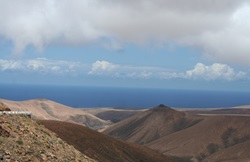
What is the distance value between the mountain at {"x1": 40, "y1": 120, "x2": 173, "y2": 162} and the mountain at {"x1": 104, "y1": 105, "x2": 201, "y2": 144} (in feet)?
209

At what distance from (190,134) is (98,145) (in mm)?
61962

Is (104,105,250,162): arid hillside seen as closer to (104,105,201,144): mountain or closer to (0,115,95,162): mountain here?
(104,105,201,144): mountain

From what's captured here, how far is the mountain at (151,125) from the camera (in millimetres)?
123056

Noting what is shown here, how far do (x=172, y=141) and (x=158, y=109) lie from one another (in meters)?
39.0

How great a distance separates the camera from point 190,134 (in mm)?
107688

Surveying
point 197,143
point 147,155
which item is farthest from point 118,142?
point 197,143

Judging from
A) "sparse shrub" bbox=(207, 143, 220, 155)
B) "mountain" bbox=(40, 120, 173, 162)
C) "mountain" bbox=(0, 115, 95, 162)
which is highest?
"mountain" bbox=(0, 115, 95, 162)

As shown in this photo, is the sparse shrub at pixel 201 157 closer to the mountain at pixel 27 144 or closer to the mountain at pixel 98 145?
the mountain at pixel 98 145

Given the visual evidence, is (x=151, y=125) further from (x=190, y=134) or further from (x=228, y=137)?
(x=228, y=137)

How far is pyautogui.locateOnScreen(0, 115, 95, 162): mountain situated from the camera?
17969 millimetres

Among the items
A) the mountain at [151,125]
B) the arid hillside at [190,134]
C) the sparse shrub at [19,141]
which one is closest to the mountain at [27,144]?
the sparse shrub at [19,141]

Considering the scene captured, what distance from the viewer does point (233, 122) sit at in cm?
11438

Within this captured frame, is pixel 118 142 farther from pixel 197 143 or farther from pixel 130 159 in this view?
pixel 197 143

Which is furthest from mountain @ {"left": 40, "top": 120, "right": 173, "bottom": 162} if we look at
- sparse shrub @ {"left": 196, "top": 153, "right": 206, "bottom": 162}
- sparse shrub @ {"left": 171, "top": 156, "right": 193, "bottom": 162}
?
sparse shrub @ {"left": 196, "top": 153, "right": 206, "bottom": 162}
